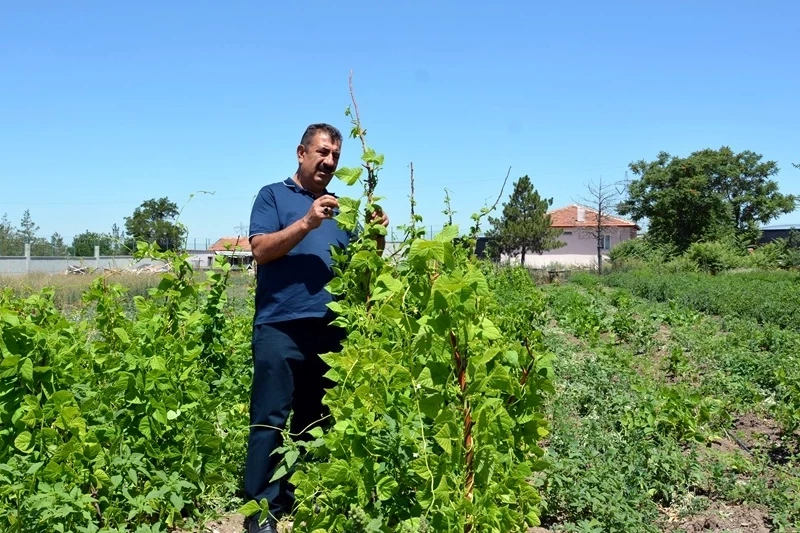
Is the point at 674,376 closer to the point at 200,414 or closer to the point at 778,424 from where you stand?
the point at 778,424

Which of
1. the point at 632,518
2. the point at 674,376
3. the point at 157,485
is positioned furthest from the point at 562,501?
the point at 674,376

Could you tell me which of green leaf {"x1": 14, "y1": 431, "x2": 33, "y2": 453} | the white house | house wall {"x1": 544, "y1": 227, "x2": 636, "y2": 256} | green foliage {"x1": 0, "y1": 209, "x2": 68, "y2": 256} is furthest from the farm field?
house wall {"x1": 544, "y1": 227, "x2": 636, "y2": 256}

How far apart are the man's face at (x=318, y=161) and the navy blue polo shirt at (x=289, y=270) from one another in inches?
4.8

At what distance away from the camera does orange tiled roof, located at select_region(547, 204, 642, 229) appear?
178ft

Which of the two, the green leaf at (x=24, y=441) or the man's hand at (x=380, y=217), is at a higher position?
the man's hand at (x=380, y=217)

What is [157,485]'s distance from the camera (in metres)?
2.89

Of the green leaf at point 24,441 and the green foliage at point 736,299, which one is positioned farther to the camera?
the green foliage at point 736,299

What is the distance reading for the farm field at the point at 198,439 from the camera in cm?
268

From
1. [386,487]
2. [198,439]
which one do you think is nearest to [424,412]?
[386,487]

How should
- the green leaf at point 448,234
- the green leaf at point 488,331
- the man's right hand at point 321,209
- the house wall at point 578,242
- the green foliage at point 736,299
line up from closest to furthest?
1. the green leaf at point 448,234
2. the green leaf at point 488,331
3. the man's right hand at point 321,209
4. the green foliage at point 736,299
5. the house wall at point 578,242

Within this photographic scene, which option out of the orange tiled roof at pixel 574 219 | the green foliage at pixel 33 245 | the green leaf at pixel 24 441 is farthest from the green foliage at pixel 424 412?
the orange tiled roof at pixel 574 219

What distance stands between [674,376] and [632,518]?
4386 millimetres

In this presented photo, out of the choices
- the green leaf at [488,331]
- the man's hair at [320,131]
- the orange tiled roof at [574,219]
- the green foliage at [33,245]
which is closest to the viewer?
the green leaf at [488,331]

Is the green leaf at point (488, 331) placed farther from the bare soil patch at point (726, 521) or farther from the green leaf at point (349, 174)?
the bare soil patch at point (726, 521)
